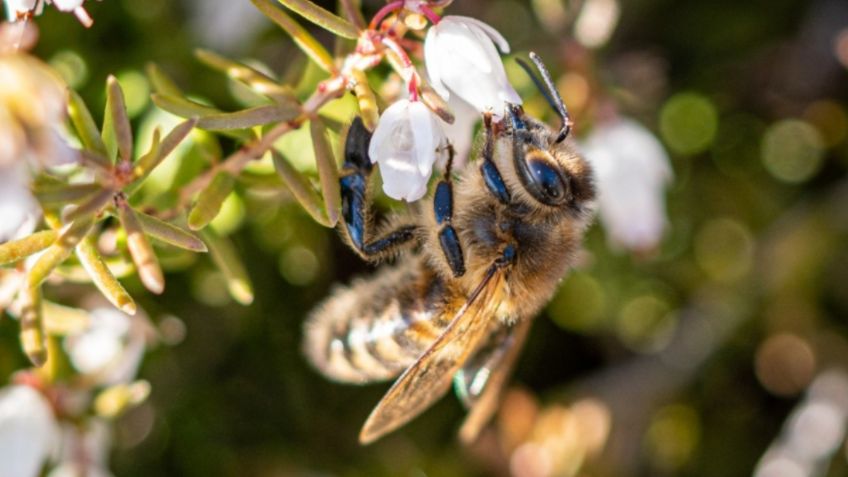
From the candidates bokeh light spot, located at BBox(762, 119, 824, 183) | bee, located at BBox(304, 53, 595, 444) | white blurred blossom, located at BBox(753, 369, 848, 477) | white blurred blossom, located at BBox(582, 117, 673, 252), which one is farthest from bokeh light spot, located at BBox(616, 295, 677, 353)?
bee, located at BBox(304, 53, 595, 444)

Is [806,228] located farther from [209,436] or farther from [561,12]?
[209,436]

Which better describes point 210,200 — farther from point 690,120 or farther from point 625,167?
point 690,120

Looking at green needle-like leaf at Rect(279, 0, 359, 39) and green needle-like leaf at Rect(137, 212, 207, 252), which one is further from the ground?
green needle-like leaf at Rect(279, 0, 359, 39)

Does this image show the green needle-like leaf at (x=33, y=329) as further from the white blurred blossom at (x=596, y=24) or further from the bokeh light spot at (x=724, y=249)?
the bokeh light spot at (x=724, y=249)

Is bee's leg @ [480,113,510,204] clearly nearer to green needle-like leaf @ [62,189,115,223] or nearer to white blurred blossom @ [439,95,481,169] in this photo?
white blurred blossom @ [439,95,481,169]

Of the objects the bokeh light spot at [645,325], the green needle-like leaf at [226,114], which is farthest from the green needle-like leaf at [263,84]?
the bokeh light spot at [645,325]

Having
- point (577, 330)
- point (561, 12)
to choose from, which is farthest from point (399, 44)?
point (577, 330)
